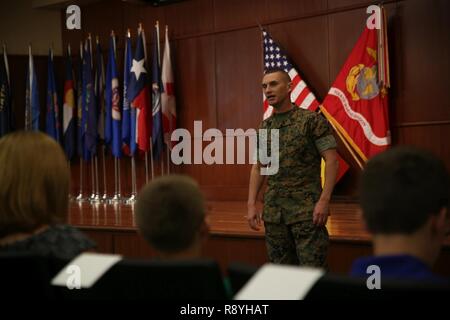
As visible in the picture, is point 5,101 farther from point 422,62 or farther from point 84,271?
point 84,271

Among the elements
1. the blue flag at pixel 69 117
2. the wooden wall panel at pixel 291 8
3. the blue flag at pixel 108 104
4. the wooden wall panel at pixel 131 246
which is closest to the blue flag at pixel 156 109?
the blue flag at pixel 108 104

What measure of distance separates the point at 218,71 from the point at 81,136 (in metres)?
1.98

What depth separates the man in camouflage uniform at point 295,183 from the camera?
11.2 feet

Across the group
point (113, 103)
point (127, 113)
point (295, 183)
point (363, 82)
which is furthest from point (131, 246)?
point (113, 103)

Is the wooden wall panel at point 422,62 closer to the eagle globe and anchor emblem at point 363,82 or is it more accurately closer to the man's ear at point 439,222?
the eagle globe and anchor emblem at point 363,82

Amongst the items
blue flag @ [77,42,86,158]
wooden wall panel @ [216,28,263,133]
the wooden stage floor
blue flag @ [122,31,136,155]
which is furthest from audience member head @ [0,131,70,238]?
blue flag @ [77,42,86,158]

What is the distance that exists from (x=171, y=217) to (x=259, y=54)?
5.80 meters

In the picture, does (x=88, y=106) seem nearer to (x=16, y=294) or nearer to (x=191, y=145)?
(x=191, y=145)

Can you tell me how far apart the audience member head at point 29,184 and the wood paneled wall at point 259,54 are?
4.89m

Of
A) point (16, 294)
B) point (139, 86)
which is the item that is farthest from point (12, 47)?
point (16, 294)

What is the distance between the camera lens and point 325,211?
3.34 m

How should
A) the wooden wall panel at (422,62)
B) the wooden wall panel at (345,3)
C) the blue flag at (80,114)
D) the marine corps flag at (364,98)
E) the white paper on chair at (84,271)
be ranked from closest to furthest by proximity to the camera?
the white paper on chair at (84,271) < the wooden wall panel at (422,62) < the marine corps flag at (364,98) < the wooden wall panel at (345,3) < the blue flag at (80,114)

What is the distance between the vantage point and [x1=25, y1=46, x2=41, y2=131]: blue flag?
814 centimetres

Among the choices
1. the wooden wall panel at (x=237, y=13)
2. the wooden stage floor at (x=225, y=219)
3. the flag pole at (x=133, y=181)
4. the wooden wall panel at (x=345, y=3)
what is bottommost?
the wooden stage floor at (x=225, y=219)
